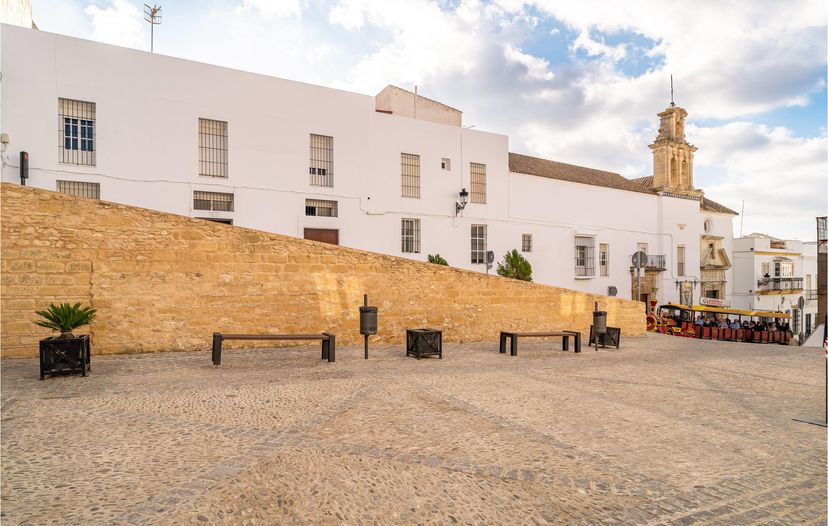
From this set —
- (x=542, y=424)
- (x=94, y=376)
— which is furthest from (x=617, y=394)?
(x=94, y=376)

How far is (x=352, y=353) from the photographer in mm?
10273

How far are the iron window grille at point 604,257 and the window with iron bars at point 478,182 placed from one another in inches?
333

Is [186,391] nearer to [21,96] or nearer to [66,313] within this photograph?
[66,313]

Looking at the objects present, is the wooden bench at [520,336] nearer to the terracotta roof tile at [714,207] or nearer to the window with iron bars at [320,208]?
the window with iron bars at [320,208]

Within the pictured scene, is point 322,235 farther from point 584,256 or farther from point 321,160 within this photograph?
point 584,256

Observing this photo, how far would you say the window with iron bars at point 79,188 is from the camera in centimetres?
1301

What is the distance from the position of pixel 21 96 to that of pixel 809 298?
163 feet

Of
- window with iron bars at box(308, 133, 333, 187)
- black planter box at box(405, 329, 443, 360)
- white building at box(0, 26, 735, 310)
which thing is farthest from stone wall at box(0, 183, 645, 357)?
window with iron bars at box(308, 133, 333, 187)

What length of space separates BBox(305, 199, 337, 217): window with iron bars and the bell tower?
Answer: 860 inches

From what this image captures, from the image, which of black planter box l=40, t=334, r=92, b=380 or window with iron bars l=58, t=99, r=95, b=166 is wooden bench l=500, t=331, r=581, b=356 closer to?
black planter box l=40, t=334, r=92, b=380

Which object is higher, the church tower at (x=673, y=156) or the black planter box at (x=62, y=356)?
the church tower at (x=673, y=156)

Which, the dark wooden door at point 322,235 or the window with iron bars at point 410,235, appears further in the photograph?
the window with iron bars at point 410,235

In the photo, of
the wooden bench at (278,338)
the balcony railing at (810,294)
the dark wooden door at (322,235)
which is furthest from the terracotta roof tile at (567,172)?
the balcony railing at (810,294)

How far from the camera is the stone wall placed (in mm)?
8844
